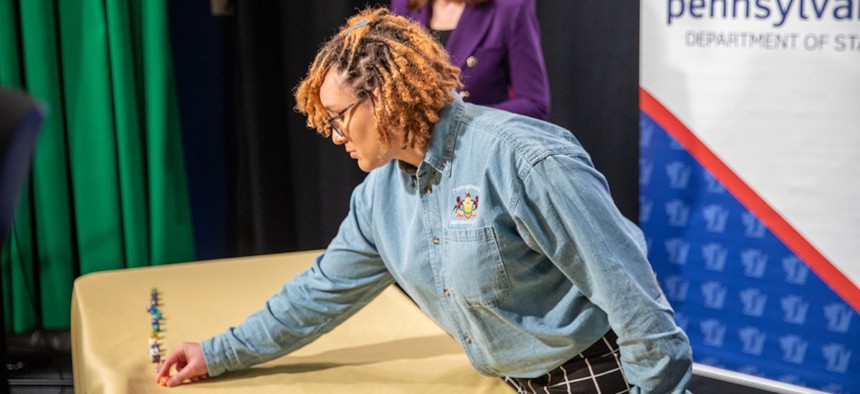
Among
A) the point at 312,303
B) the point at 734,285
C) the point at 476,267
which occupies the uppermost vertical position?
the point at 476,267

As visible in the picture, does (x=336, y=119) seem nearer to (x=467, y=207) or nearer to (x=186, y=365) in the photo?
(x=467, y=207)

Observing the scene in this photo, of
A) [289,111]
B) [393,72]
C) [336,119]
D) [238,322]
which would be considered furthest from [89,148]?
[393,72]

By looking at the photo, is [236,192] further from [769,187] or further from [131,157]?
[769,187]

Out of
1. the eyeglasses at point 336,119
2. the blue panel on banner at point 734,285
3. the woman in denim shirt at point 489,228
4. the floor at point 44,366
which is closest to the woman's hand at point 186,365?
the woman in denim shirt at point 489,228

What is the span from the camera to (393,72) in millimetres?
1548

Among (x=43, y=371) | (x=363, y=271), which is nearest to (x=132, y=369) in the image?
(x=363, y=271)

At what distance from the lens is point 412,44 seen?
1593 mm

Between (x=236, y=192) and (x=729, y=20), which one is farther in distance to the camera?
(x=236, y=192)

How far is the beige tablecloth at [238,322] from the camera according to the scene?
1.80 metres

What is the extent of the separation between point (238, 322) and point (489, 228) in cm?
79

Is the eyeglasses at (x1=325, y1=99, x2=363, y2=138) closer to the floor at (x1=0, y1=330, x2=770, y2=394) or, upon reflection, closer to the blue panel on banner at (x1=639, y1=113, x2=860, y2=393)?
the blue panel on banner at (x1=639, y1=113, x2=860, y2=393)

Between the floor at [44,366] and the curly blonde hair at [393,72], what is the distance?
1750 mm

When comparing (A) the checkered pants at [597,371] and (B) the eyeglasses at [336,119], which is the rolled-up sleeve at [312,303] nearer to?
(B) the eyeglasses at [336,119]

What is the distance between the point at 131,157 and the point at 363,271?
5.91 ft
